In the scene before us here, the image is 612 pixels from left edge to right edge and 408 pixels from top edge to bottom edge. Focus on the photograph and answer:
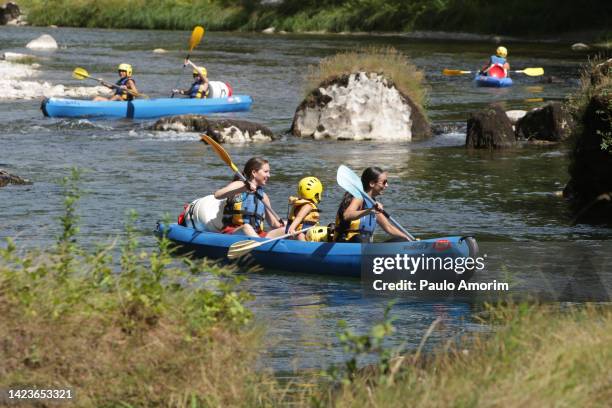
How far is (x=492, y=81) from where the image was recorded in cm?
2608

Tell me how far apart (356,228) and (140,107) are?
39.7ft

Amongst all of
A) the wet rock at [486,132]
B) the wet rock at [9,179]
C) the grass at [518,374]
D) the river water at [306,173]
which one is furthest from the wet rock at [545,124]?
the grass at [518,374]

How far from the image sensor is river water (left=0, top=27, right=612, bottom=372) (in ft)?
28.0

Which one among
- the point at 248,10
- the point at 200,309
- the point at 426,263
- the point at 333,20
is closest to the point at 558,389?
the point at 200,309

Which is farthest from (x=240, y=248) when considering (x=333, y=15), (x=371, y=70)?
(x=333, y=15)

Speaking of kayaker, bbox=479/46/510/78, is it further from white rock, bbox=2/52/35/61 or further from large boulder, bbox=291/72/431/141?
white rock, bbox=2/52/35/61

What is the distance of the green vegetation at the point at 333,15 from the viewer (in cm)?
4256

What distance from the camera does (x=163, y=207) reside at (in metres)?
13.1

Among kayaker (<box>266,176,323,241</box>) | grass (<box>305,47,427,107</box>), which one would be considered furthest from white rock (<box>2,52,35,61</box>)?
kayaker (<box>266,176,323,241</box>)

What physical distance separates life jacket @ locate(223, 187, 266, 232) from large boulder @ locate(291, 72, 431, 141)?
8660mm

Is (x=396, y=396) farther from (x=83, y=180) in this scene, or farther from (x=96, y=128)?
(x=96, y=128)

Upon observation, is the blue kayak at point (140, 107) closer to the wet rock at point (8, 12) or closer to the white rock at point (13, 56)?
the white rock at point (13, 56)

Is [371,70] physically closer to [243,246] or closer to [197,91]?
[197,91]

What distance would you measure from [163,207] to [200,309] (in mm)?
7540
